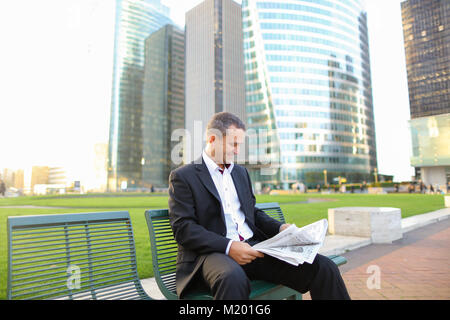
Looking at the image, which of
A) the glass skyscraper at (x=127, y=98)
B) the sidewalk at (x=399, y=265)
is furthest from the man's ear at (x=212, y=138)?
the glass skyscraper at (x=127, y=98)

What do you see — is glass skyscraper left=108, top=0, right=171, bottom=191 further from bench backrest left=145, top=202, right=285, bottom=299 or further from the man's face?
the man's face

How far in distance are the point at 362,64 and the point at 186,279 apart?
327 ft

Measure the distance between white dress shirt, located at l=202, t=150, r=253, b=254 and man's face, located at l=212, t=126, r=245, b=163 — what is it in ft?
0.31

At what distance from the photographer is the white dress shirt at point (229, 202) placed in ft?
8.09

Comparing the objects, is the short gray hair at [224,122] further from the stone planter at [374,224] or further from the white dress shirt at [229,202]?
the stone planter at [374,224]

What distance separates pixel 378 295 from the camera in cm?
336

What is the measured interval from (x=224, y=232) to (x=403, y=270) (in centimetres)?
366

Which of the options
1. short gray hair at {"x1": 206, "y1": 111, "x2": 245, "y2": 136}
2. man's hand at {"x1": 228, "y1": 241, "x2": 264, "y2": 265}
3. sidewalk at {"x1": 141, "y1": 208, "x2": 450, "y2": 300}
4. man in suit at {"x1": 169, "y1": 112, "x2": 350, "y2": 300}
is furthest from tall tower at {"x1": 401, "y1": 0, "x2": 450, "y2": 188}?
man's hand at {"x1": 228, "y1": 241, "x2": 264, "y2": 265}

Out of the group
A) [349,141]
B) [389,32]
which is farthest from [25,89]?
[349,141]

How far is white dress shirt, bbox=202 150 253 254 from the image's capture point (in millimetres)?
2465

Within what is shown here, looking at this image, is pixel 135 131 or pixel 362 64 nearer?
pixel 362 64

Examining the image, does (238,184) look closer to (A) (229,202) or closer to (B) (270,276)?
(A) (229,202)

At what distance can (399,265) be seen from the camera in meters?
4.66
